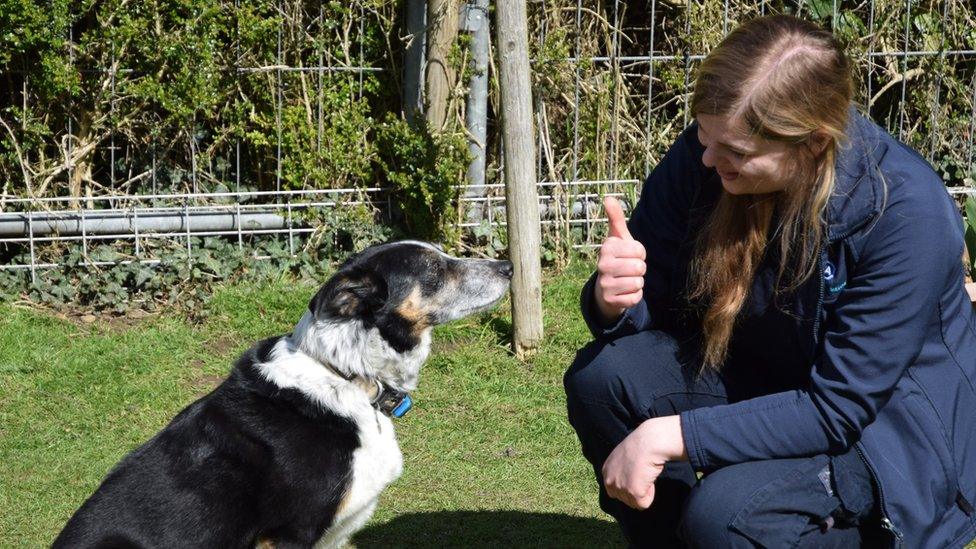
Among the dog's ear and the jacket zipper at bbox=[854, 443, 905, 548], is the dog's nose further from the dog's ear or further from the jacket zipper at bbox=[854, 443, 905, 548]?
the jacket zipper at bbox=[854, 443, 905, 548]

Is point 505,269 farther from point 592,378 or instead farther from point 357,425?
point 592,378

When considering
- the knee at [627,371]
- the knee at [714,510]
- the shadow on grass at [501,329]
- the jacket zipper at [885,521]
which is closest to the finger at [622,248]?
the knee at [627,371]

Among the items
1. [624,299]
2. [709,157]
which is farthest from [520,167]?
[709,157]

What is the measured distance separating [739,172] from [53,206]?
163 inches

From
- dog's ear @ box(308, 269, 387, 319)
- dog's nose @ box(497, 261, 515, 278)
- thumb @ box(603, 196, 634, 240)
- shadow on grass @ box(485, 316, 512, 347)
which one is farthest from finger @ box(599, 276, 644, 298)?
shadow on grass @ box(485, 316, 512, 347)

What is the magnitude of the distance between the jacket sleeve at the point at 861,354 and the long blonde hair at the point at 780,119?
0.51 ft

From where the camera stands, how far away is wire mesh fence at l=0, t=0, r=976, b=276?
Answer: 17.9 feet

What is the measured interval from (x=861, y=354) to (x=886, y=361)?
0.19 feet

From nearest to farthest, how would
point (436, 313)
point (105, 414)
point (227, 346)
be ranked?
point (436, 313), point (105, 414), point (227, 346)

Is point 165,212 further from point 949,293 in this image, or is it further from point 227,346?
point 949,293

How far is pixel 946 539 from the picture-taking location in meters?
2.57

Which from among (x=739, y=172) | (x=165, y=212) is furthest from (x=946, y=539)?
(x=165, y=212)

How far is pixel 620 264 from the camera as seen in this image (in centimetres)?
267

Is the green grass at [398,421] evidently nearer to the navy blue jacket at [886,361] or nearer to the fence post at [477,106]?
the fence post at [477,106]
